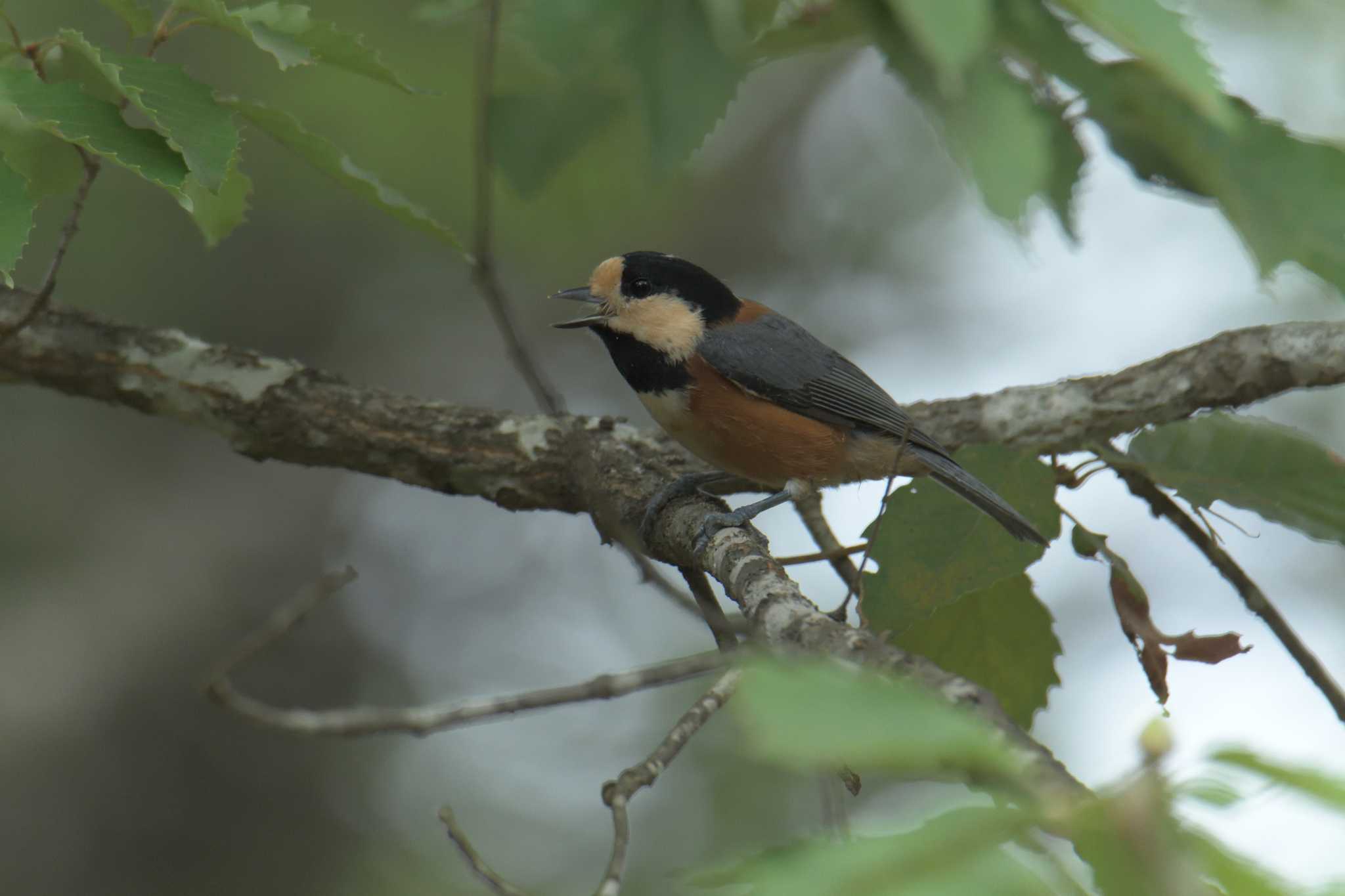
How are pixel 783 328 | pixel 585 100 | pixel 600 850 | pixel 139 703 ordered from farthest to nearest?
pixel 600 850, pixel 139 703, pixel 783 328, pixel 585 100

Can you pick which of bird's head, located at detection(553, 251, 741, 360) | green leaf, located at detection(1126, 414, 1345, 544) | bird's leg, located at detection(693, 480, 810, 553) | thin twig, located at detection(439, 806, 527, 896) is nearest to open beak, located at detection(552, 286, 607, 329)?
bird's head, located at detection(553, 251, 741, 360)

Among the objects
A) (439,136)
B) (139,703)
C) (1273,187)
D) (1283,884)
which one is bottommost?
(1283,884)

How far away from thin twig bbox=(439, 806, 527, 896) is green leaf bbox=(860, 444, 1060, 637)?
2.74 feet

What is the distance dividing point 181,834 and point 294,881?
25.7 inches

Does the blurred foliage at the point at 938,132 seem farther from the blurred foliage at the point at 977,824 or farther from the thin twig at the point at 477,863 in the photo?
the blurred foliage at the point at 977,824

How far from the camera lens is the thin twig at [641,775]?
1.64 metres

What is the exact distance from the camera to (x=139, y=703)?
20.7 ft

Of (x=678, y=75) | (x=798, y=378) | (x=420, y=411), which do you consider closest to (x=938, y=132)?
(x=678, y=75)

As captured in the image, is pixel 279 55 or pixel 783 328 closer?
pixel 279 55

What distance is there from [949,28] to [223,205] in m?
1.82

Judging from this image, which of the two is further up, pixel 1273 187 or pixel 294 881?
pixel 1273 187

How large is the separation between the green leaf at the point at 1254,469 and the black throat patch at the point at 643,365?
5.57ft

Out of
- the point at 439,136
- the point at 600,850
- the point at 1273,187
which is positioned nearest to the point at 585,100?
the point at 1273,187

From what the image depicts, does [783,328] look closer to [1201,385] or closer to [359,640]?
[1201,385]
